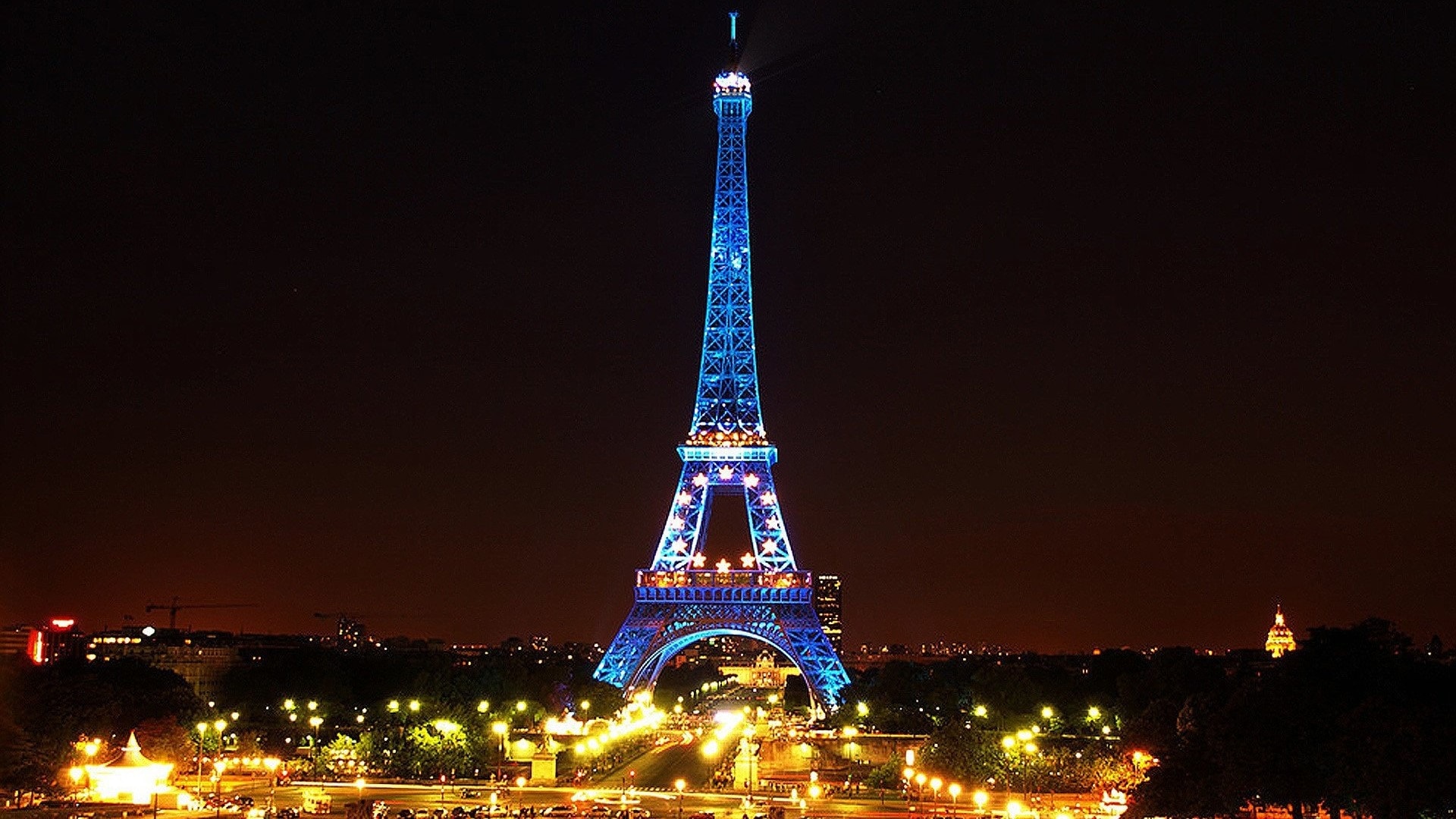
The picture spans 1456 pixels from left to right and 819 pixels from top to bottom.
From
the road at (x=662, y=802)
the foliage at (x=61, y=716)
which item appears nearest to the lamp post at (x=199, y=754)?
the foliage at (x=61, y=716)

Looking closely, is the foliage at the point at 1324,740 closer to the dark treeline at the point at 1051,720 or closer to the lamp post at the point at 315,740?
the dark treeline at the point at 1051,720

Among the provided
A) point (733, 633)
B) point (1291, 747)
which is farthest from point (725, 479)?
point (1291, 747)

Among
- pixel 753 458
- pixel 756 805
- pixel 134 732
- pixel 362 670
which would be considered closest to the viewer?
pixel 756 805

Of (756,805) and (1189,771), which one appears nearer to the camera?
(1189,771)

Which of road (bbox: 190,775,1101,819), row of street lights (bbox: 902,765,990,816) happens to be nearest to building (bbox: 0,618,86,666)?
road (bbox: 190,775,1101,819)

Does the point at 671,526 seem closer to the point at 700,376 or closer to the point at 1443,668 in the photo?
the point at 700,376

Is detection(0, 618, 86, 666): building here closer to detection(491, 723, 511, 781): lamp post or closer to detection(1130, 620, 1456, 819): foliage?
detection(491, 723, 511, 781): lamp post

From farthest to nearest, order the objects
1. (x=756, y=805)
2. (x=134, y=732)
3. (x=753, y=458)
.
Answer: (x=753, y=458) < (x=134, y=732) < (x=756, y=805)

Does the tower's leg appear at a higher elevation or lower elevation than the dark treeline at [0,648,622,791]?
higher

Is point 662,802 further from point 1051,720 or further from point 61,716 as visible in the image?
point 1051,720

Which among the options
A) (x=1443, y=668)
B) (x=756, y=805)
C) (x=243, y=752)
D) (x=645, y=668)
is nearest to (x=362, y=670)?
(x=645, y=668)
